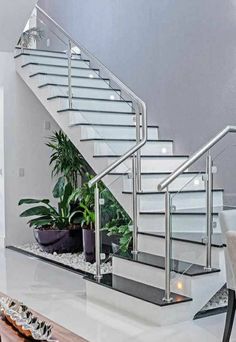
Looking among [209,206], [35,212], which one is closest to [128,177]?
[209,206]

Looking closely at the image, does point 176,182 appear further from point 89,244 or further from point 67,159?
point 67,159

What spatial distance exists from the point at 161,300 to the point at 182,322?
0.25m

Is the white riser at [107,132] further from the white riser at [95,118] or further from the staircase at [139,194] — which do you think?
the white riser at [95,118]

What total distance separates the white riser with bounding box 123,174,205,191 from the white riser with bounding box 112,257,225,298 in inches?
29.9

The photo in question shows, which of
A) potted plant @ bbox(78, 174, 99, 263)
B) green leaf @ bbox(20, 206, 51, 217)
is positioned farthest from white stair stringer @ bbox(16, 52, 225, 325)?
green leaf @ bbox(20, 206, 51, 217)

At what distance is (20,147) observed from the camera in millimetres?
8195

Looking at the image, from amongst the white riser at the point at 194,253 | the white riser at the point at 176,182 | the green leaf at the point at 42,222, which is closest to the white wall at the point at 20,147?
the green leaf at the point at 42,222

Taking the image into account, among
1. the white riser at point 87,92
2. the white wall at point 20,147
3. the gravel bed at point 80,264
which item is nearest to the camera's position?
the gravel bed at point 80,264

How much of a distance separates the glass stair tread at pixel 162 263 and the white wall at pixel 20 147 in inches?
128

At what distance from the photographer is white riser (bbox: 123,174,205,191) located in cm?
480

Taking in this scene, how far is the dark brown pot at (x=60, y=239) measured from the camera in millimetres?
7383

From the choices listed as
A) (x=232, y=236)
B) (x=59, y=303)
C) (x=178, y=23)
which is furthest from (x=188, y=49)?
(x=232, y=236)

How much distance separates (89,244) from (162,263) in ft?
6.47

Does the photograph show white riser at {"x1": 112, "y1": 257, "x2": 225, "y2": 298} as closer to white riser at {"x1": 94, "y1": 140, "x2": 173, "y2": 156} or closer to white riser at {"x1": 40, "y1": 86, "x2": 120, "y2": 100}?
white riser at {"x1": 94, "y1": 140, "x2": 173, "y2": 156}
